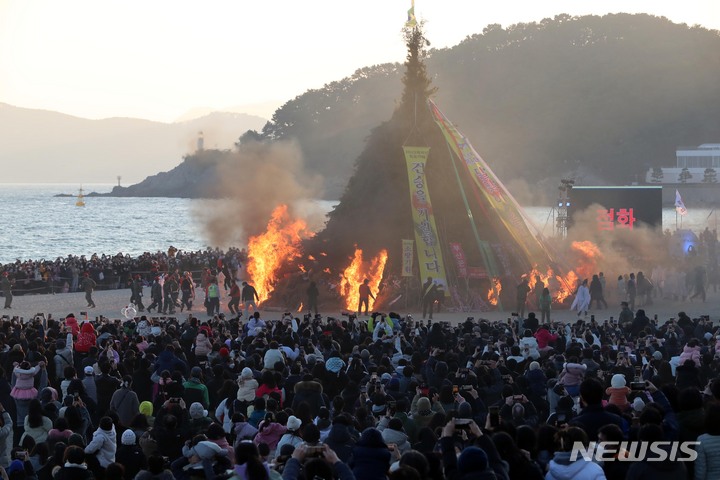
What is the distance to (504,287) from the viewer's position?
3400 centimetres

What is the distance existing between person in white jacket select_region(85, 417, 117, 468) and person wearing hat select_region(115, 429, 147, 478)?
0.34 metres

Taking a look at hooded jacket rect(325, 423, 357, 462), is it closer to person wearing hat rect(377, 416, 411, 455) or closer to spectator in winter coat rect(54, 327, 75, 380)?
person wearing hat rect(377, 416, 411, 455)

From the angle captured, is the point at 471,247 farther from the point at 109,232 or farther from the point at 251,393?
the point at 109,232

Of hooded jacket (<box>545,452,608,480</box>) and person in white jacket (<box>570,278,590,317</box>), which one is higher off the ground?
hooded jacket (<box>545,452,608,480</box>)

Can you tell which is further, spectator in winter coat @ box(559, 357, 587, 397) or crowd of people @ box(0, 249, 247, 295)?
crowd of people @ box(0, 249, 247, 295)

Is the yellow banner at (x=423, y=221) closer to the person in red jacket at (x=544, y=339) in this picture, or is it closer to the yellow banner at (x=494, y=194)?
the yellow banner at (x=494, y=194)

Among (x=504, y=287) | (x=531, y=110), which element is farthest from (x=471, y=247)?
(x=531, y=110)

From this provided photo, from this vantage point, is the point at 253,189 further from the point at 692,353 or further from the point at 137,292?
the point at 692,353

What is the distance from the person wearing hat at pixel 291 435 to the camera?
11.2 metres

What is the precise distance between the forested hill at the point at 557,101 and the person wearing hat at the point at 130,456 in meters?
138

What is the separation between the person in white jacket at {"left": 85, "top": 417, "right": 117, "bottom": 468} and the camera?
11.5 metres

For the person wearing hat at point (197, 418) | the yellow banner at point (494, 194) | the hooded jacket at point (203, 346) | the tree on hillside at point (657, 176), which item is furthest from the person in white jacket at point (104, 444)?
the tree on hillside at point (657, 176)

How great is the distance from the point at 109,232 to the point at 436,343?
130797mm

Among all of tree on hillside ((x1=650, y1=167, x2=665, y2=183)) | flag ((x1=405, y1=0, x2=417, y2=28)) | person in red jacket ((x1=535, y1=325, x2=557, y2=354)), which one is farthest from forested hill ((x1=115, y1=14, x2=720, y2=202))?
person in red jacket ((x1=535, y1=325, x2=557, y2=354))
